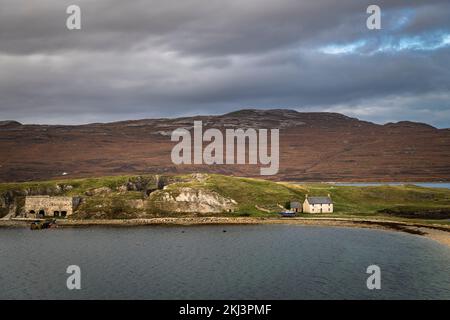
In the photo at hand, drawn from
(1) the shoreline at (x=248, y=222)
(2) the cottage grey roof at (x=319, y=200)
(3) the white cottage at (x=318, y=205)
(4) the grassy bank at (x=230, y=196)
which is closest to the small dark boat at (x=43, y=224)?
(1) the shoreline at (x=248, y=222)

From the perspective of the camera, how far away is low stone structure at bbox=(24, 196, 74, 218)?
449 feet

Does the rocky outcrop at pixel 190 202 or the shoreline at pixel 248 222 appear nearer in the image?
the shoreline at pixel 248 222

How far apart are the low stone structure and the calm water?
22290mm

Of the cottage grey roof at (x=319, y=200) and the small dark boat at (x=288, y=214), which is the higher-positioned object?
the cottage grey roof at (x=319, y=200)

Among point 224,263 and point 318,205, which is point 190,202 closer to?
point 318,205

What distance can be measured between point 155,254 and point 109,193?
61259 mm

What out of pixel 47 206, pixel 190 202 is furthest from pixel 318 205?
pixel 47 206

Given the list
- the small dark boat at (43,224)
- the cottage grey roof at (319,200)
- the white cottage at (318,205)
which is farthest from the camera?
the cottage grey roof at (319,200)

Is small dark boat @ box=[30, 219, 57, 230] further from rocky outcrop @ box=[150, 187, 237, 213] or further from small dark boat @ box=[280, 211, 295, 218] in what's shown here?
small dark boat @ box=[280, 211, 295, 218]

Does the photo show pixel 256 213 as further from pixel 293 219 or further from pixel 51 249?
pixel 51 249

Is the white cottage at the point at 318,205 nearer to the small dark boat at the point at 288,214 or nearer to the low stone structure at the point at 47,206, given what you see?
the small dark boat at the point at 288,214

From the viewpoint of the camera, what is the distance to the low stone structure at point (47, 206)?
5384 inches

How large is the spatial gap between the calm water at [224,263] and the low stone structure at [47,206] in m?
22.3
